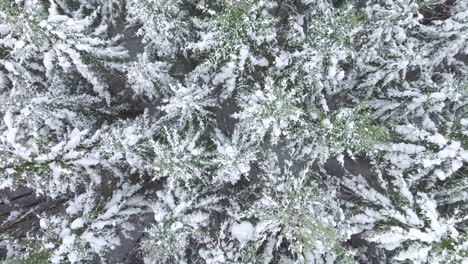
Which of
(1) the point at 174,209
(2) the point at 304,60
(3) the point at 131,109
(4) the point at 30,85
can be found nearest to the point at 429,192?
(2) the point at 304,60

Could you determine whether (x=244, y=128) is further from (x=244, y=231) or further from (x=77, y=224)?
(x=77, y=224)

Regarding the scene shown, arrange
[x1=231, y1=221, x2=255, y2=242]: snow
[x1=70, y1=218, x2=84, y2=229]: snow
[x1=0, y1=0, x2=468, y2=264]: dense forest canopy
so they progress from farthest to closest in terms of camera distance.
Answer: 1. [x1=231, y1=221, x2=255, y2=242]: snow
2. [x1=70, y1=218, x2=84, y2=229]: snow
3. [x1=0, y1=0, x2=468, y2=264]: dense forest canopy

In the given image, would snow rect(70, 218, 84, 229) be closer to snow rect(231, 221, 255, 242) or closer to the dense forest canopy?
the dense forest canopy

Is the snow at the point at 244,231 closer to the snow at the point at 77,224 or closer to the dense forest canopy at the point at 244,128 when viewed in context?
the dense forest canopy at the point at 244,128

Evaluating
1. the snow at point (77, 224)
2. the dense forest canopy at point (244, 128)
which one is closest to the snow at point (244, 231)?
the dense forest canopy at point (244, 128)

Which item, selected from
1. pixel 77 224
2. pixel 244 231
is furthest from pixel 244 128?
pixel 77 224

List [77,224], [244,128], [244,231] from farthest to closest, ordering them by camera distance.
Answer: [244,128]
[244,231]
[77,224]

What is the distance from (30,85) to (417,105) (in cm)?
814

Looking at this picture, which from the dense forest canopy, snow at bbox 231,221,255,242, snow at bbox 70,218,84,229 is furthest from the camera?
snow at bbox 231,221,255,242

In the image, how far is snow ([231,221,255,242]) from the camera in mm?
7871

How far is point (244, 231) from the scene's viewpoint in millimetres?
7902

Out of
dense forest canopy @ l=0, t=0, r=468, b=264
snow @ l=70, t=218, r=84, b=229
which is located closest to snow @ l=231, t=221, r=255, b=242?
dense forest canopy @ l=0, t=0, r=468, b=264

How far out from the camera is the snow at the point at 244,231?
310 inches

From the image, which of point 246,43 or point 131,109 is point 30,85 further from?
point 246,43
